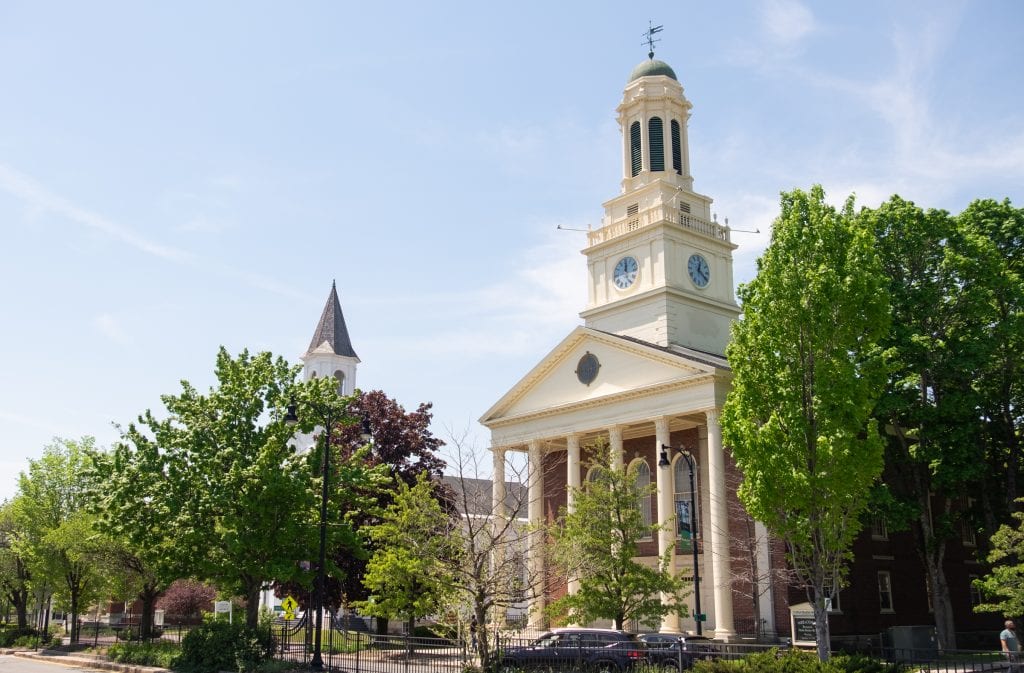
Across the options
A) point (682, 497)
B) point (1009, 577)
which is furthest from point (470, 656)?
point (682, 497)

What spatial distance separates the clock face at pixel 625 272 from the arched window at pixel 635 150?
5.28m

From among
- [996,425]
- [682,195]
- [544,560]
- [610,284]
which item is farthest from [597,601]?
[682,195]

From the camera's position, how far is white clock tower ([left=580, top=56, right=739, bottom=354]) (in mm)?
44625

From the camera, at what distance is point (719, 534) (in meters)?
35.1

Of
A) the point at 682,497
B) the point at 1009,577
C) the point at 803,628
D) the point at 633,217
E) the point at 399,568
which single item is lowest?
the point at 803,628

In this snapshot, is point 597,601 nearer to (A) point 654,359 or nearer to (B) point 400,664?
(B) point 400,664

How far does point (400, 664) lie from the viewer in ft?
85.9

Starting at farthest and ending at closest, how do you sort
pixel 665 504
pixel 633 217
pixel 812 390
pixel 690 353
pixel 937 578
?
1. pixel 633 217
2. pixel 690 353
3. pixel 665 504
4. pixel 937 578
5. pixel 812 390

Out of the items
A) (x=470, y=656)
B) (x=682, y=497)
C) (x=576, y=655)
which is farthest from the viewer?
(x=682, y=497)

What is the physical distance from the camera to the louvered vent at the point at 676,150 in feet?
160

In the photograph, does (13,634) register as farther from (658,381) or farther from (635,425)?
(658,381)

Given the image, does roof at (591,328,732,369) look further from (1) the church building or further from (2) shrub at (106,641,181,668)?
(2) shrub at (106,641,181,668)

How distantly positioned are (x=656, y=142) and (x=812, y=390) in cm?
2694

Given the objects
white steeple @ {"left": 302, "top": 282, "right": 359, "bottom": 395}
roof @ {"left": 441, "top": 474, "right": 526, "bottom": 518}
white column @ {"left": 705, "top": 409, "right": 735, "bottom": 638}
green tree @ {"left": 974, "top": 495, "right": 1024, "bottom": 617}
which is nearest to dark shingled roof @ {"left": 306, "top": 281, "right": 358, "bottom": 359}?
white steeple @ {"left": 302, "top": 282, "right": 359, "bottom": 395}
